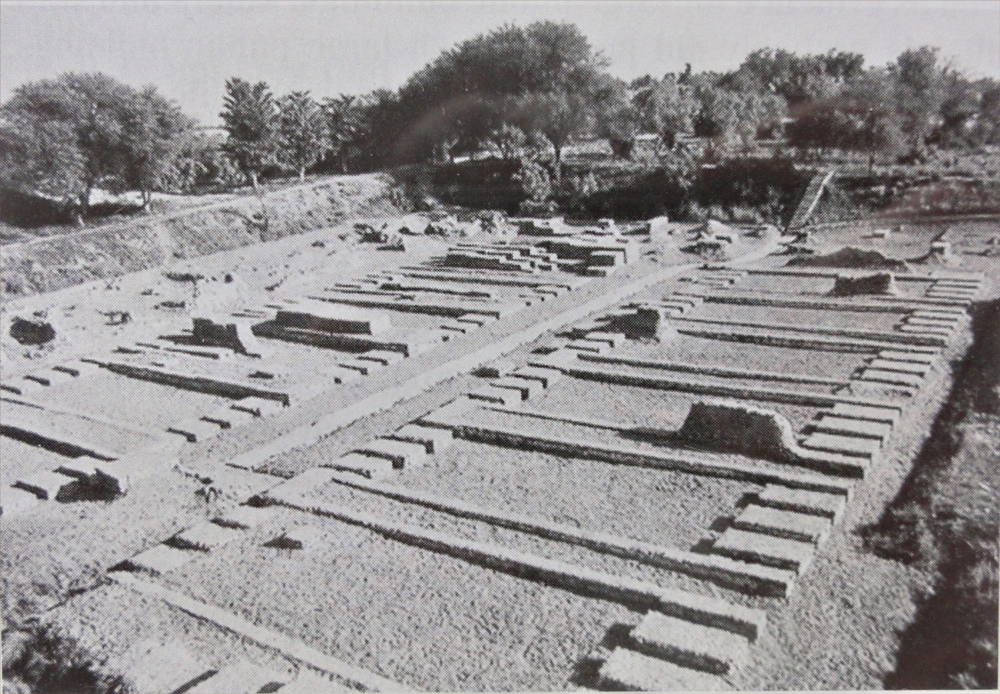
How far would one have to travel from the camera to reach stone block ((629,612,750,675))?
615 centimetres

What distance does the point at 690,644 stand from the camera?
248 inches

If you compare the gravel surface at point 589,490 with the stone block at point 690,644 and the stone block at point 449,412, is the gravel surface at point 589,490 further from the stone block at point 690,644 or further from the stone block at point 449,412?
the stone block at point 690,644

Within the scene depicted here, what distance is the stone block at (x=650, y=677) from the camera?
5961 millimetres

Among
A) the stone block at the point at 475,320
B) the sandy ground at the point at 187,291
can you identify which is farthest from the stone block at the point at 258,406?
the sandy ground at the point at 187,291

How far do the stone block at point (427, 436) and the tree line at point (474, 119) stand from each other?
20.2 m

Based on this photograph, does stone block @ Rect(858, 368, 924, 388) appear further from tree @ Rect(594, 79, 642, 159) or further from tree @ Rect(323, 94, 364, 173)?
tree @ Rect(323, 94, 364, 173)

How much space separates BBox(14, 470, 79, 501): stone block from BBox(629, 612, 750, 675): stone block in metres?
7.53

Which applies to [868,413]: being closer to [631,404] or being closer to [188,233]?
[631,404]

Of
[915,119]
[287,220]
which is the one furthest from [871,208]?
[287,220]

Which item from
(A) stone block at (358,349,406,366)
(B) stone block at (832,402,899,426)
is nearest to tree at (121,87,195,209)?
(A) stone block at (358,349,406,366)

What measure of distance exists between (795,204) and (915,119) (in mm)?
5710

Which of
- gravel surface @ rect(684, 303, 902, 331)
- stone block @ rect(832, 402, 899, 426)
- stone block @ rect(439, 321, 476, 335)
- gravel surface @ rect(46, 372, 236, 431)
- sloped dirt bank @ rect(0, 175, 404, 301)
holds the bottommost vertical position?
gravel surface @ rect(46, 372, 236, 431)

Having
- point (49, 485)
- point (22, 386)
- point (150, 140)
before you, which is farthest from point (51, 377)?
point (150, 140)

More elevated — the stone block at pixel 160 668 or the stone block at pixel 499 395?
the stone block at pixel 499 395
